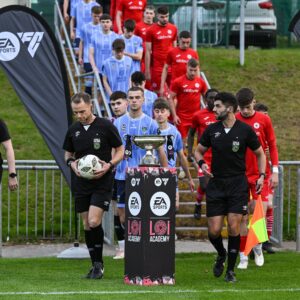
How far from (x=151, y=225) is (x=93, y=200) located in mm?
1001

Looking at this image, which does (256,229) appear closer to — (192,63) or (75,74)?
(192,63)

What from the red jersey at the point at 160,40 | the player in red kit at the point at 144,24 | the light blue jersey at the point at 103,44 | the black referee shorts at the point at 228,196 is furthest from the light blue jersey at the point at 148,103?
the black referee shorts at the point at 228,196

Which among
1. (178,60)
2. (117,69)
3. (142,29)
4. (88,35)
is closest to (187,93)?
(178,60)

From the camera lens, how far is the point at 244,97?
14.0 metres

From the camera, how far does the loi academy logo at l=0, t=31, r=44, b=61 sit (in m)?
14.9

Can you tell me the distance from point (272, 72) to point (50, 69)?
35.0 feet

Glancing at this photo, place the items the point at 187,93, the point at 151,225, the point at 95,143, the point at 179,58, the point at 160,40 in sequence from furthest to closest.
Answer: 1. the point at 160,40
2. the point at 179,58
3. the point at 187,93
4. the point at 95,143
5. the point at 151,225

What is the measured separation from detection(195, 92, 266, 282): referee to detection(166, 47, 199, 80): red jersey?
701 cm

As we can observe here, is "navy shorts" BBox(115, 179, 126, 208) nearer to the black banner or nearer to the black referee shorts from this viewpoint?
the black referee shorts

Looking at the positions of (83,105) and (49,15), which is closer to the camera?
(83,105)

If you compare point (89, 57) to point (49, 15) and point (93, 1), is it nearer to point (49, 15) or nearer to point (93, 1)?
point (93, 1)

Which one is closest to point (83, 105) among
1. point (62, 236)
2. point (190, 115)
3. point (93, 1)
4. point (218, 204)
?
point (218, 204)

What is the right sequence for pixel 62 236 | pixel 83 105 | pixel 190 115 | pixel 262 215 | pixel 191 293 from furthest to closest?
1. pixel 190 115
2. pixel 62 236
3. pixel 262 215
4. pixel 83 105
5. pixel 191 293

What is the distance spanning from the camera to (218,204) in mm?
12875
